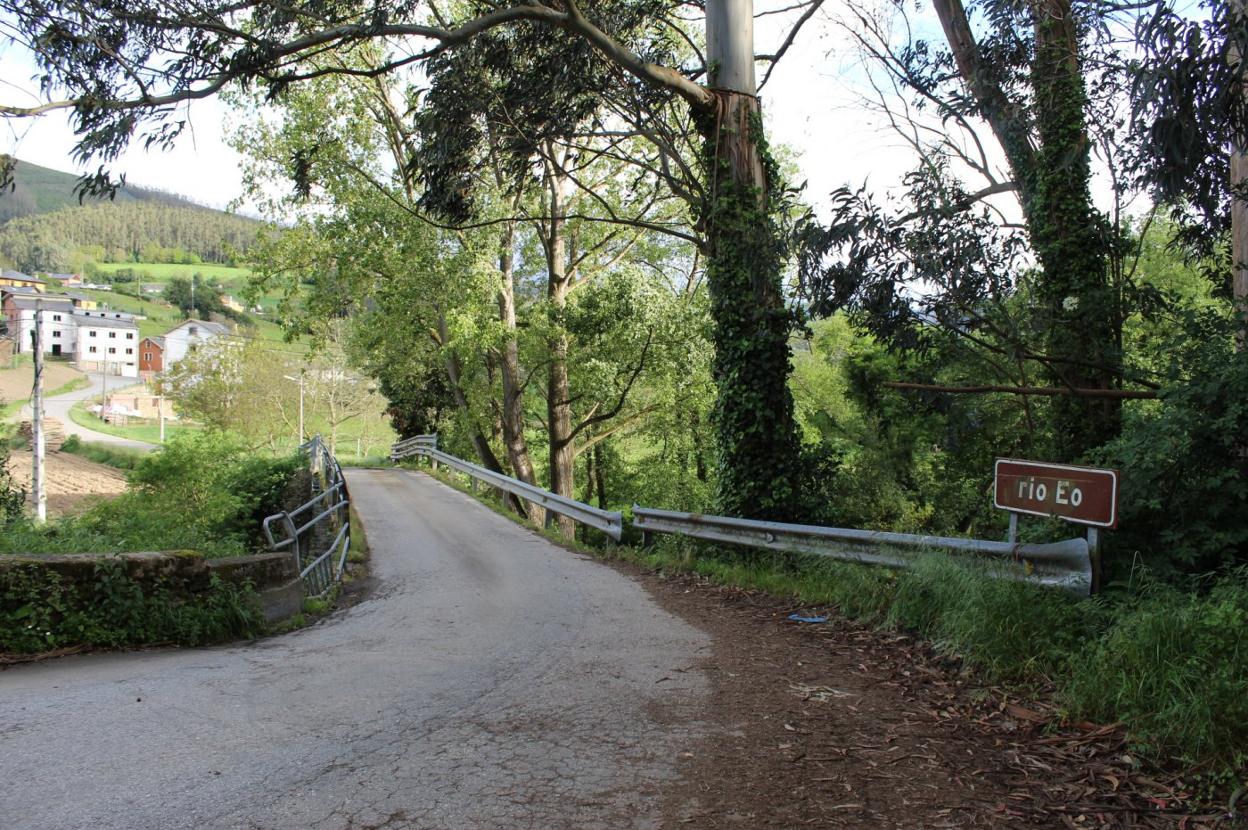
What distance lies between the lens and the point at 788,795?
12.1ft

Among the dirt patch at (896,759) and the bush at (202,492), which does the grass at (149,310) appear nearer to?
the bush at (202,492)

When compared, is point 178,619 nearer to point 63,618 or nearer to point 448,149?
point 63,618

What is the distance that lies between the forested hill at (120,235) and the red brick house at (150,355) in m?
28.8

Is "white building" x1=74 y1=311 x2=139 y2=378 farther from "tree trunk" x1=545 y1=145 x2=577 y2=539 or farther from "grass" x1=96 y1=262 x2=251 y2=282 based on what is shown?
"tree trunk" x1=545 y1=145 x2=577 y2=539

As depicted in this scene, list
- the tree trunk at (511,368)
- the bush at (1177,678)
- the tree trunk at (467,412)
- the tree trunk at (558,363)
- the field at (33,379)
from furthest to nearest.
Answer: the field at (33,379) → the tree trunk at (467,412) → the tree trunk at (558,363) → the tree trunk at (511,368) → the bush at (1177,678)

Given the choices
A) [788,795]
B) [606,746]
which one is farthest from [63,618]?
[788,795]

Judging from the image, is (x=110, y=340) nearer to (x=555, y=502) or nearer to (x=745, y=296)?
(x=555, y=502)

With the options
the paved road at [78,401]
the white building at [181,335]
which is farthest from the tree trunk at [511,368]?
the white building at [181,335]

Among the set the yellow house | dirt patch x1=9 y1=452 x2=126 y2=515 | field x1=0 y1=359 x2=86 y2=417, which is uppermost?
the yellow house

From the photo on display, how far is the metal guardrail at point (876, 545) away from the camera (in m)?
5.64

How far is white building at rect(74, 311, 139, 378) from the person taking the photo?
124312mm

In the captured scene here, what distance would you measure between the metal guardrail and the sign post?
194mm

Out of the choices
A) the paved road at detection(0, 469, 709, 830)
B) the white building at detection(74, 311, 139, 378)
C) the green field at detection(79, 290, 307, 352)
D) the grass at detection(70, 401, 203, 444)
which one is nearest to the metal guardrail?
the paved road at detection(0, 469, 709, 830)

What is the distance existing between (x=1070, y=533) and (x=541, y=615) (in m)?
4.73
